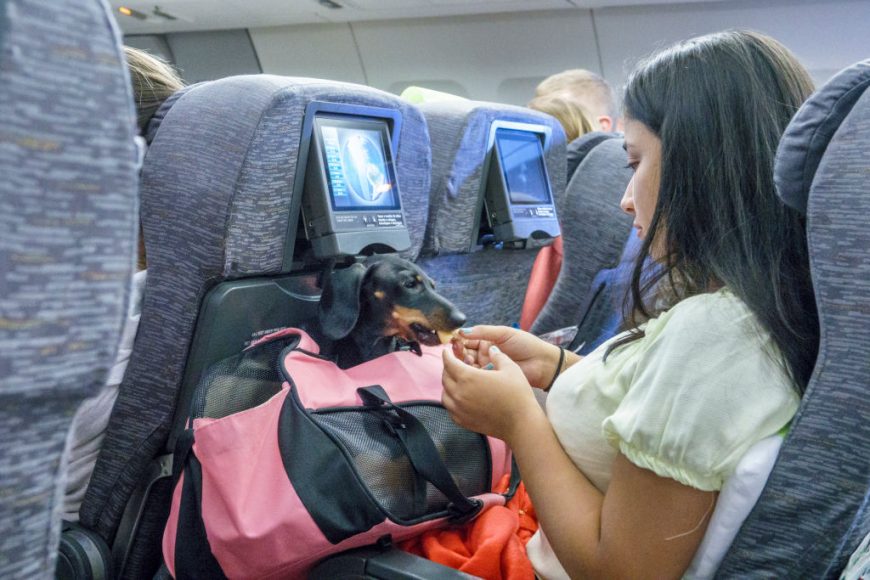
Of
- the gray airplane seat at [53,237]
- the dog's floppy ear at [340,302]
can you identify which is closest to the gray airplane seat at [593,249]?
the dog's floppy ear at [340,302]

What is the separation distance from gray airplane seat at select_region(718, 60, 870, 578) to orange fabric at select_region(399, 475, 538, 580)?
0.42 meters

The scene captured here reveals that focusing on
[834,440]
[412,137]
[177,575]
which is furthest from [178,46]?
[834,440]

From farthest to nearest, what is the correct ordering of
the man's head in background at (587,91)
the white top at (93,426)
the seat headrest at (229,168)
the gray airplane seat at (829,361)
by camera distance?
the man's head in background at (587,91) < the white top at (93,426) < the seat headrest at (229,168) < the gray airplane seat at (829,361)

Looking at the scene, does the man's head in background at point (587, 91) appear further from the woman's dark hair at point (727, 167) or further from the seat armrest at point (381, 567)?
the seat armrest at point (381, 567)

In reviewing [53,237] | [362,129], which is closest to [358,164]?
[362,129]

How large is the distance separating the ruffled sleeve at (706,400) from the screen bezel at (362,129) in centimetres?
77

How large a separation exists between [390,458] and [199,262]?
476 mm

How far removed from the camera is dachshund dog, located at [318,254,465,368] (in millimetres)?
1604

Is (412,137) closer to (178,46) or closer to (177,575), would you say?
(177,575)

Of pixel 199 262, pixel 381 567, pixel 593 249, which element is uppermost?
pixel 199 262

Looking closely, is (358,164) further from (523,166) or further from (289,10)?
(289,10)

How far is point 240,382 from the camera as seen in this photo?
4.57 ft

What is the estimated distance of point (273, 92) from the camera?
137 centimetres

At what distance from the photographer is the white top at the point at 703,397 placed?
911 millimetres
